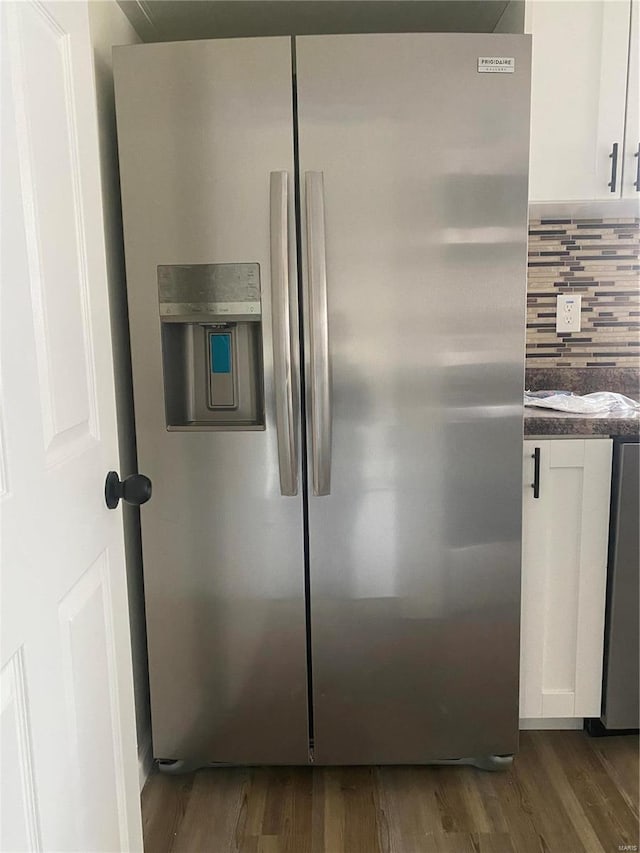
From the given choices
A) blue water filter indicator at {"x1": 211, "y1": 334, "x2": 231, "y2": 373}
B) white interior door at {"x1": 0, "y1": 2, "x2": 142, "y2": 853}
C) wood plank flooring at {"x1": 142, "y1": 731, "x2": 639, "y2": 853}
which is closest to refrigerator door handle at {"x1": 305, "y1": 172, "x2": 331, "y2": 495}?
blue water filter indicator at {"x1": 211, "y1": 334, "x2": 231, "y2": 373}

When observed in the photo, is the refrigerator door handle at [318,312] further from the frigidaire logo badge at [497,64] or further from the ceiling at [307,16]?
the ceiling at [307,16]

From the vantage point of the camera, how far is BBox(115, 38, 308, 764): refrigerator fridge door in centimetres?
154

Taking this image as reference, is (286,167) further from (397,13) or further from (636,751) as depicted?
(636,751)

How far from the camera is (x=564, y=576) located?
1839mm

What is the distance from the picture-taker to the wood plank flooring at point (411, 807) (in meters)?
1.57

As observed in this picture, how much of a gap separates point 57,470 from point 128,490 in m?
0.22

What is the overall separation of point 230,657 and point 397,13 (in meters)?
1.85

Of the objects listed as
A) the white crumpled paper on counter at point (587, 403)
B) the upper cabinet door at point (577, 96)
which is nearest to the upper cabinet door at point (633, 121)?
the upper cabinet door at point (577, 96)

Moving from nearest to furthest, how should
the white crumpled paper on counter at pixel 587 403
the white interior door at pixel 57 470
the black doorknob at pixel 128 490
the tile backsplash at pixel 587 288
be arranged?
the white interior door at pixel 57 470 < the black doorknob at pixel 128 490 < the white crumpled paper on counter at pixel 587 403 < the tile backsplash at pixel 587 288

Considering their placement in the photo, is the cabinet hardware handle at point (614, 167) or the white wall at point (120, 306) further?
the cabinet hardware handle at point (614, 167)

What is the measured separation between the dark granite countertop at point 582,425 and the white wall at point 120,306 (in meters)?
1.07

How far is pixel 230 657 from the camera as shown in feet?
5.66

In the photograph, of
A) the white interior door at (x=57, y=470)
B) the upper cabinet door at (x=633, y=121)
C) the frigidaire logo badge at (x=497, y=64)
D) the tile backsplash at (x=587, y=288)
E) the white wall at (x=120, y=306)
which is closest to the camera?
→ the white interior door at (x=57, y=470)

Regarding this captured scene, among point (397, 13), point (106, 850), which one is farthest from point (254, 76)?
point (106, 850)
